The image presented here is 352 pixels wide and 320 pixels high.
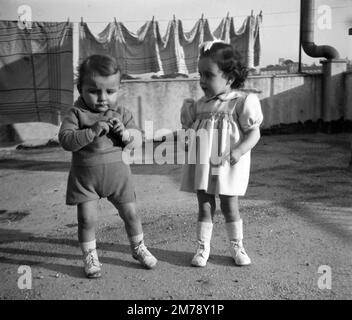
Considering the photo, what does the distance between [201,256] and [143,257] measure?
0.36 meters

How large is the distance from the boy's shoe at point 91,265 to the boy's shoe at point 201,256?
1.90 feet

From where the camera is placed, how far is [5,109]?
22.6 ft

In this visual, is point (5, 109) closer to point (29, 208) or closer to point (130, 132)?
point (29, 208)

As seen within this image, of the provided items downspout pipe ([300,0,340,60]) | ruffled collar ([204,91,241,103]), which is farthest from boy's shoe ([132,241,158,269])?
downspout pipe ([300,0,340,60])

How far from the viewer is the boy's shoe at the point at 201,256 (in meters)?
2.60

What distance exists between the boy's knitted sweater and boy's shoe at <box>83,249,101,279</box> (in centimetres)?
55

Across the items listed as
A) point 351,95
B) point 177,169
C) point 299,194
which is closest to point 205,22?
point 351,95

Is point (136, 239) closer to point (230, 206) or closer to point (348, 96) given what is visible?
point (230, 206)

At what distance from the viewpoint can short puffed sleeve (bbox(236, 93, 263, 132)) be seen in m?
2.44

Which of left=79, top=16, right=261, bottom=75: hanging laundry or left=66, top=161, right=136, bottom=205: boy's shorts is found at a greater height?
left=79, top=16, right=261, bottom=75: hanging laundry

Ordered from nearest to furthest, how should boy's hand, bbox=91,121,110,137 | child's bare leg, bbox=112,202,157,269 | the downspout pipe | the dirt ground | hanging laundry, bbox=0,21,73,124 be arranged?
boy's hand, bbox=91,121,110,137 < the dirt ground < child's bare leg, bbox=112,202,157,269 < hanging laundry, bbox=0,21,73,124 < the downspout pipe

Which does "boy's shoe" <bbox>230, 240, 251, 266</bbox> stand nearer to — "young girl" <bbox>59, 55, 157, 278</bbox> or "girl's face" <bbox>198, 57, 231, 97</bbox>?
"young girl" <bbox>59, 55, 157, 278</bbox>

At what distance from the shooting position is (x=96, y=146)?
240cm

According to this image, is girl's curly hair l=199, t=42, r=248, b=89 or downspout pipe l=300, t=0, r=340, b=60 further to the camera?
downspout pipe l=300, t=0, r=340, b=60
